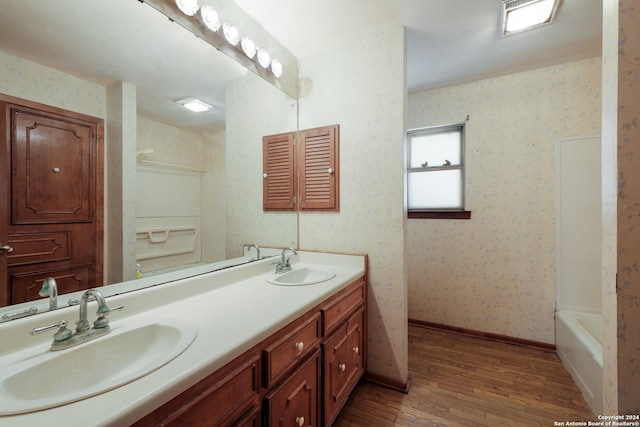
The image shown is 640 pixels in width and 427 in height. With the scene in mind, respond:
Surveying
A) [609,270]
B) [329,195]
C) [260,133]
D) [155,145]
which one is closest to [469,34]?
[329,195]

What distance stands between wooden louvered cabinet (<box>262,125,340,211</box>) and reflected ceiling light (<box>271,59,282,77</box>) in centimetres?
41

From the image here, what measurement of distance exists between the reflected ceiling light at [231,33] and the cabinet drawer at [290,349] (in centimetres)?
157

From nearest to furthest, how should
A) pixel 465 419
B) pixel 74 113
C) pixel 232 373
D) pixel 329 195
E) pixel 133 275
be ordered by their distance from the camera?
1. pixel 232 373
2. pixel 74 113
3. pixel 133 275
4. pixel 465 419
5. pixel 329 195

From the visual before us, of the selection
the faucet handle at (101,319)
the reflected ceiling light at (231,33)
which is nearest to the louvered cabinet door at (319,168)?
the reflected ceiling light at (231,33)

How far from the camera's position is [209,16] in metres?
1.39

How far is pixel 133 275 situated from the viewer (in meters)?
1.17

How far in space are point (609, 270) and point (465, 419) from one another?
1206 mm

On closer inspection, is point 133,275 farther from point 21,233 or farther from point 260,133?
point 260,133

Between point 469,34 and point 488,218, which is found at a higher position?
point 469,34

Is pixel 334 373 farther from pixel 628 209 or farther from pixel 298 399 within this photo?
pixel 628 209

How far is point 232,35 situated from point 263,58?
0.26 metres

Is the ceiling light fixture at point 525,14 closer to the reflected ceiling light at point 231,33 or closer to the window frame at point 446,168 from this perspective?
the window frame at point 446,168

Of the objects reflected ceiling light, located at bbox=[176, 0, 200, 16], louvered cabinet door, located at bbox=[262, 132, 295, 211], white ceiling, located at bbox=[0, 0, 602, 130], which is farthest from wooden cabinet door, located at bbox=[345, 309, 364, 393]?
reflected ceiling light, located at bbox=[176, 0, 200, 16]

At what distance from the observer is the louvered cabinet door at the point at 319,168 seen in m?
1.96
